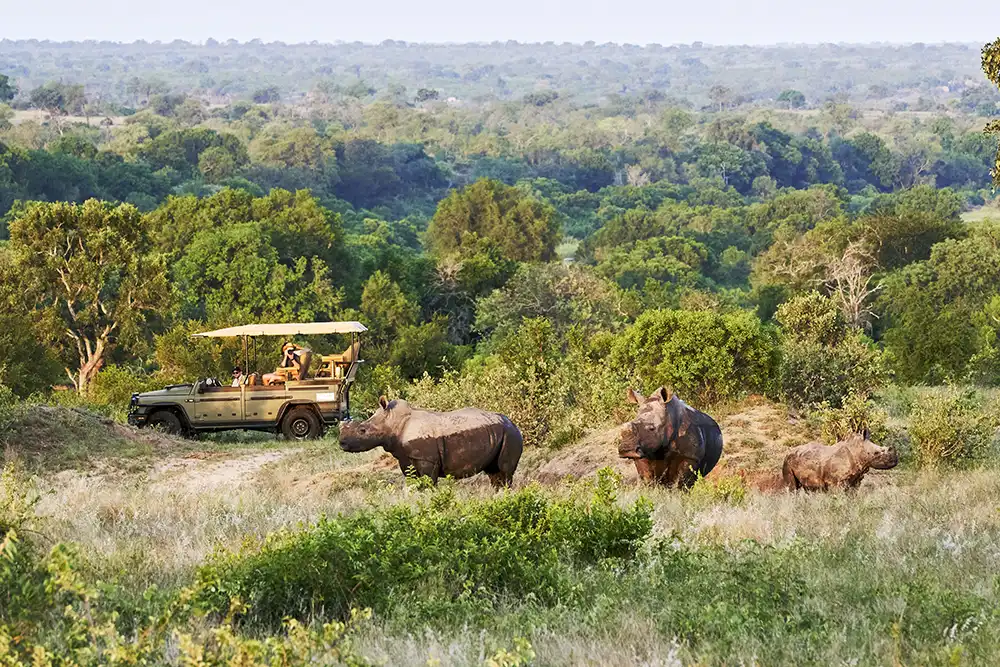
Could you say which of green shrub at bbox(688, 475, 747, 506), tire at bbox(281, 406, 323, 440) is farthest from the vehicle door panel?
green shrub at bbox(688, 475, 747, 506)

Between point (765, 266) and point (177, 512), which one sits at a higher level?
point (177, 512)

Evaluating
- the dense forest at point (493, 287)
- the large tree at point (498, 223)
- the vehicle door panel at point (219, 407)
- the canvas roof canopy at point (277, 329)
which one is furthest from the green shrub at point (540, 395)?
the large tree at point (498, 223)

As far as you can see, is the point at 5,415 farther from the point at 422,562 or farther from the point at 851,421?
the point at 422,562

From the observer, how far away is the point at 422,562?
785 cm

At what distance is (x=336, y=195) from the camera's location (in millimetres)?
151000

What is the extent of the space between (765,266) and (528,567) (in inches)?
2454

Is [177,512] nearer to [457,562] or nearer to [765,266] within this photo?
[457,562]

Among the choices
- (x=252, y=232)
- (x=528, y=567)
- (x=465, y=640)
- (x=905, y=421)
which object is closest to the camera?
(x=465, y=640)

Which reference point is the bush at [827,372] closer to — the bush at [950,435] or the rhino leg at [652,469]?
the bush at [950,435]

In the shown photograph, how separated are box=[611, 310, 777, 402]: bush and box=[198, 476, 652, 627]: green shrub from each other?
14200mm

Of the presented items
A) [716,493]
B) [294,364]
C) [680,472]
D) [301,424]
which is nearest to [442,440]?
[680,472]

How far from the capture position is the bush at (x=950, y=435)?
16.1m

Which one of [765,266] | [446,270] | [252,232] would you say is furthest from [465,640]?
[765,266]

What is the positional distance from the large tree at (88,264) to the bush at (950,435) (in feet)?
83.9
